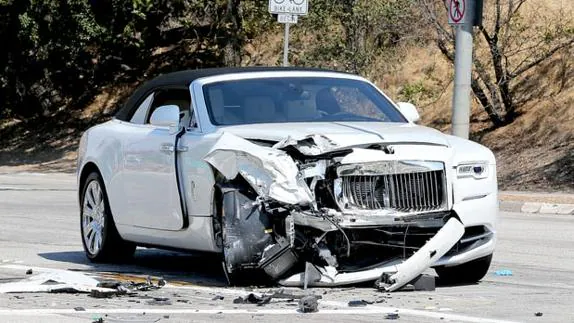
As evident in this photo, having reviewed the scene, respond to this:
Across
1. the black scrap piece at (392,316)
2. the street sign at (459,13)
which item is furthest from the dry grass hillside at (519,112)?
the black scrap piece at (392,316)

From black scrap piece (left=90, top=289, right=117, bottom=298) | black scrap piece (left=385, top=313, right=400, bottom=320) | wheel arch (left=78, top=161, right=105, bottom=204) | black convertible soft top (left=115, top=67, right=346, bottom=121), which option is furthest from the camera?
wheel arch (left=78, top=161, right=105, bottom=204)

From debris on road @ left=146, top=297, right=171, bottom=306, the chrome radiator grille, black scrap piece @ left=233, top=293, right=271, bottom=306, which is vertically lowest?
debris on road @ left=146, top=297, right=171, bottom=306

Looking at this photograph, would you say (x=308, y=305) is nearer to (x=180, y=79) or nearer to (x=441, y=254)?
(x=441, y=254)

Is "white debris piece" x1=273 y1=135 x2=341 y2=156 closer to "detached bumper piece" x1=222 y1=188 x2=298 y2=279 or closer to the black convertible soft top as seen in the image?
"detached bumper piece" x1=222 y1=188 x2=298 y2=279

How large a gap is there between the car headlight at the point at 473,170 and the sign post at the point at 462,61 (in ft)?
30.3

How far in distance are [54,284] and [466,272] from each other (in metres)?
3.18

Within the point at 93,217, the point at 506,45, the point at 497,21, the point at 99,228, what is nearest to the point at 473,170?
the point at 99,228

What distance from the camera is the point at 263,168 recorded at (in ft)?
30.1

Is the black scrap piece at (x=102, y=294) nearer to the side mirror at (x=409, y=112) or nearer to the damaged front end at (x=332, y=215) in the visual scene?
the damaged front end at (x=332, y=215)

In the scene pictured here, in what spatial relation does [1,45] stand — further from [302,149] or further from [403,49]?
[302,149]

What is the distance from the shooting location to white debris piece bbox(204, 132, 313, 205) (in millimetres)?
9078

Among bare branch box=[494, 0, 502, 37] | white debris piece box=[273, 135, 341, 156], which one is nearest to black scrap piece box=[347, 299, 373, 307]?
white debris piece box=[273, 135, 341, 156]

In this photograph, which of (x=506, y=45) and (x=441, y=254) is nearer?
(x=441, y=254)

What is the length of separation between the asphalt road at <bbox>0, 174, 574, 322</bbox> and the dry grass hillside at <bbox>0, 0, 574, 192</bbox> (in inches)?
293
